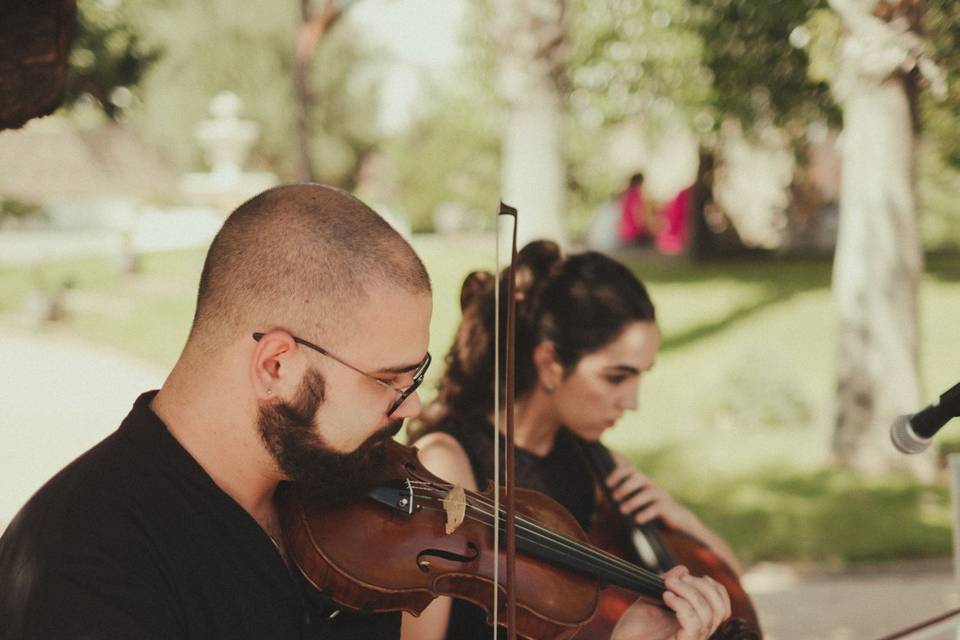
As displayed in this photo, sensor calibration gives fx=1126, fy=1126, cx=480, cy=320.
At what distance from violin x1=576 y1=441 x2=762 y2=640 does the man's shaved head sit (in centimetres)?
105

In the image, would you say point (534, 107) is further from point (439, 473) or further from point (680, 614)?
point (680, 614)

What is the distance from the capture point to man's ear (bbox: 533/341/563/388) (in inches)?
106

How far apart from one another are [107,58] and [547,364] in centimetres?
688

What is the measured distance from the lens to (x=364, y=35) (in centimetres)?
3147

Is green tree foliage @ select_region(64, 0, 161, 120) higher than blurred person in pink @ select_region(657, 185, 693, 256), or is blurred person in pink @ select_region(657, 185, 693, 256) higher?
blurred person in pink @ select_region(657, 185, 693, 256)

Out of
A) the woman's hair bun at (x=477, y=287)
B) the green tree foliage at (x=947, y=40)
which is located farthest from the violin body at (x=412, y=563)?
the green tree foliage at (x=947, y=40)

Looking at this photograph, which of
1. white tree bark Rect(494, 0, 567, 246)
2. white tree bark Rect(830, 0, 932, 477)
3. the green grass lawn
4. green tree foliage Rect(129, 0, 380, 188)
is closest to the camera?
the green grass lawn

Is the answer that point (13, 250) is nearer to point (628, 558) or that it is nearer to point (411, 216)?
point (411, 216)

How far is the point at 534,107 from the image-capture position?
7691 millimetres

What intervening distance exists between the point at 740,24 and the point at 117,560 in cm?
748

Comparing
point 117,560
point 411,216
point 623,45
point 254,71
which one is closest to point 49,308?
point 623,45

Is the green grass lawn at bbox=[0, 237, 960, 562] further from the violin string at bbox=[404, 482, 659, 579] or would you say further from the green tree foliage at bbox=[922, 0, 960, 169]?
the green tree foliage at bbox=[922, 0, 960, 169]

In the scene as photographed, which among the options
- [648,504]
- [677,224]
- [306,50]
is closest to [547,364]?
[648,504]

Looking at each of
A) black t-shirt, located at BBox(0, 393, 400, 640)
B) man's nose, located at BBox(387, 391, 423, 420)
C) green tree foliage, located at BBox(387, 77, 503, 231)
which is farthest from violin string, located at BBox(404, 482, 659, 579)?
green tree foliage, located at BBox(387, 77, 503, 231)
